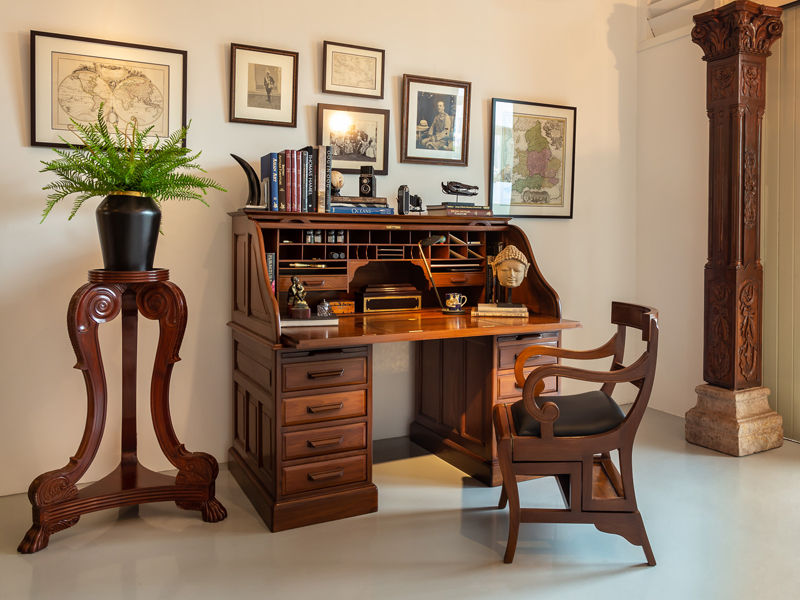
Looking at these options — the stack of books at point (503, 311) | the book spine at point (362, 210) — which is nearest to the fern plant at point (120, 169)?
the book spine at point (362, 210)

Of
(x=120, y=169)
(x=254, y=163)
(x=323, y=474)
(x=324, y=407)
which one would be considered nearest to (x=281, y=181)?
(x=254, y=163)

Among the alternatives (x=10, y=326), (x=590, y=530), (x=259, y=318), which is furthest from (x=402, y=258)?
(x=10, y=326)

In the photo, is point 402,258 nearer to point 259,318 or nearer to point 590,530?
point 259,318

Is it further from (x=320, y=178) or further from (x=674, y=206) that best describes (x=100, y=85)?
(x=674, y=206)

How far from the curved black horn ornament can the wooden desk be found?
0.34 feet

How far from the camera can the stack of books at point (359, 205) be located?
3.22 metres

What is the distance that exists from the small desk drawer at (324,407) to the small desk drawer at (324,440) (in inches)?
1.9

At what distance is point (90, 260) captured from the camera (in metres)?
3.12

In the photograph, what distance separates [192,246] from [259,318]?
0.69 metres

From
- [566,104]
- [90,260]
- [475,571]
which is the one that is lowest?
[475,571]

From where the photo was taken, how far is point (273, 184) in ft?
10.1

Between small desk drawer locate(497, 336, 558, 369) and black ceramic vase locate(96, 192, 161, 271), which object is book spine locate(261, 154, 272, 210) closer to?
black ceramic vase locate(96, 192, 161, 271)

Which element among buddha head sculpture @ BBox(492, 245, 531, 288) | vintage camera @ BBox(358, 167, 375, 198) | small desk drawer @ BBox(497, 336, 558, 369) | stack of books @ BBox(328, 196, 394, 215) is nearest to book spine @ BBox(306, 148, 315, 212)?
stack of books @ BBox(328, 196, 394, 215)

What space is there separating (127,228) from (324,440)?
1.21m
